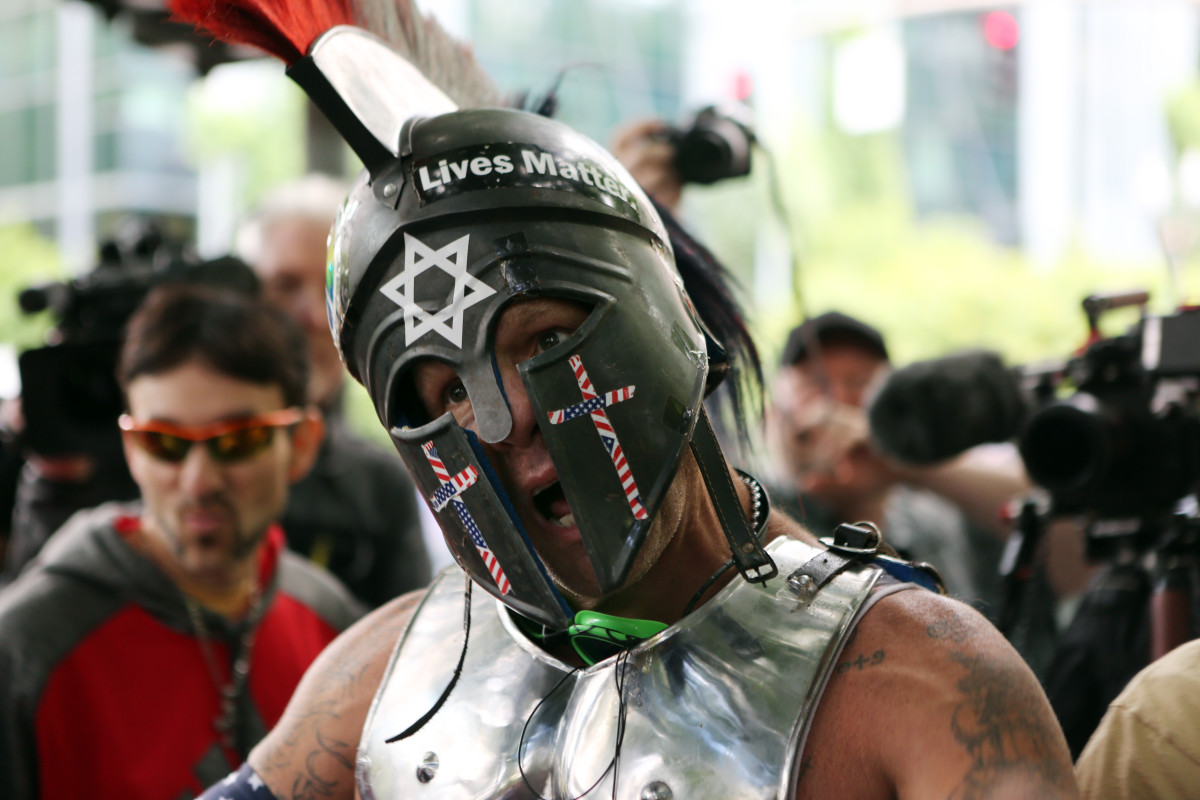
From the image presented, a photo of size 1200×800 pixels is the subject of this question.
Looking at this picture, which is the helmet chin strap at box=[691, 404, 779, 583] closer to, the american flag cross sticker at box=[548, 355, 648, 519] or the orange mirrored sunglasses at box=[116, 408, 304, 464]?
the american flag cross sticker at box=[548, 355, 648, 519]

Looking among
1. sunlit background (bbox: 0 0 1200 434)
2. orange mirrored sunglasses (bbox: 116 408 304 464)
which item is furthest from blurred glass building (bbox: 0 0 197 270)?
orange mirrored sunglasses (bbox: 116 408 304 464)

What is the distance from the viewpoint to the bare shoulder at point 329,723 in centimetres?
190

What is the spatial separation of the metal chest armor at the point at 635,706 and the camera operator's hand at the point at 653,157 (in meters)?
1.36

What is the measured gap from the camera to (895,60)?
71.6 ft

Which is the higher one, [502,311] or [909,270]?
[502,311]

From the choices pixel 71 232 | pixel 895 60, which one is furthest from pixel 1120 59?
pixel 71 232

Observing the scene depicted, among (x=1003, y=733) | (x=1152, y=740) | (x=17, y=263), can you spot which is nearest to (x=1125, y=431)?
(x=1152, y=740)

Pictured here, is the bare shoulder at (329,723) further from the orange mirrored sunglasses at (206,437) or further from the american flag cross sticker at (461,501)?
the orange mirrored sunglasses at (206,437)

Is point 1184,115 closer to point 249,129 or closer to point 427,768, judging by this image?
point 249,129

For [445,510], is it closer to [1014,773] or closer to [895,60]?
[1014,773]

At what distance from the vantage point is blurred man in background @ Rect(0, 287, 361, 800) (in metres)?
2.69

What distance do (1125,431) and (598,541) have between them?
1241mm

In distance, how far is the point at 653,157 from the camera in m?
2.99

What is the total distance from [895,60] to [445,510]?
21770mm
